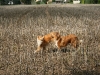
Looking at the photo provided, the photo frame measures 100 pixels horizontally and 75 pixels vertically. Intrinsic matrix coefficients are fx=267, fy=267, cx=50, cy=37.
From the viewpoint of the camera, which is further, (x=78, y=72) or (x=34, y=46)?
(x=34, y=46)

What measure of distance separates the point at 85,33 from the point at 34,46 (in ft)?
10.9

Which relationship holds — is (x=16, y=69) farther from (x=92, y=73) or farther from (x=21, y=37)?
(x=21, y=37)

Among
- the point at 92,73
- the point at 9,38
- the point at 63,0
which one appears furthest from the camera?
the point at 63,0

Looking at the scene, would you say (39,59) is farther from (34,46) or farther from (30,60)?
(34,46)

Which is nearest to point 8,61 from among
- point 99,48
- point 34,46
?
point 34,46

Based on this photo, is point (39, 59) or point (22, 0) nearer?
point (39, 59)

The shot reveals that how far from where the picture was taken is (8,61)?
7.66 metres

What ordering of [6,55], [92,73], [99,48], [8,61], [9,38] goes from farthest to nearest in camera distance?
1. [9,38]
2. [99,48]
3. [6,55]
4. [8,61]
5. [92,73]

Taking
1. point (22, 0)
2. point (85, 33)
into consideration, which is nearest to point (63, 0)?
point (22, 0)

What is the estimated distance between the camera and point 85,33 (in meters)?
12.1

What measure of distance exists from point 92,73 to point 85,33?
220 inches

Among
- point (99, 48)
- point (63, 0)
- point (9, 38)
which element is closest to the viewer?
point (99, 48)

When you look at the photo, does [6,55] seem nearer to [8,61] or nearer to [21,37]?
[8,61]

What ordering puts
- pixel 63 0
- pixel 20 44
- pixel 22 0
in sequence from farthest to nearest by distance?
pixel 63 0 < pixel 22 0 < pixel 20 44
